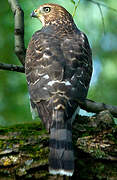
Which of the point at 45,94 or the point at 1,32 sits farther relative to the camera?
the point at 1,32

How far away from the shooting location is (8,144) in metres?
3.11

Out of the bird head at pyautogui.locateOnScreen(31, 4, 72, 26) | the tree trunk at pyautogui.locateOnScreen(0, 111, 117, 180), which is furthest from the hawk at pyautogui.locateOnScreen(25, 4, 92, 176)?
the bird head at pyautogui.locateOnScreen(31, 4, 72, 26)

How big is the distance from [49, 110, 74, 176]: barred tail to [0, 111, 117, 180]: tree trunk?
0.07 m

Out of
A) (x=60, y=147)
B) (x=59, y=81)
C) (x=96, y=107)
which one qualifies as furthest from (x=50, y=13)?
(x=60, y=147)

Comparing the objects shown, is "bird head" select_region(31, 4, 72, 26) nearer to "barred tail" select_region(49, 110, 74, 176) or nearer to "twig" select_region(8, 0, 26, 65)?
"twig" select_region(8, 0, 26, 65)

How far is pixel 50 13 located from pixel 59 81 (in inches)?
113

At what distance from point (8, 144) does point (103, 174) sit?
35.2 inches

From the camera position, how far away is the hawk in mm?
3113

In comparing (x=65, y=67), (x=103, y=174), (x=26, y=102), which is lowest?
(x=26, y=102)

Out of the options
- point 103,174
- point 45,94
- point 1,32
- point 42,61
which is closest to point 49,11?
point 1,32

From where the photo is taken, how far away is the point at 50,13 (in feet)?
21.0

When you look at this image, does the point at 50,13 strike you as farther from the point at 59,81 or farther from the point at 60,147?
the point at 60,147

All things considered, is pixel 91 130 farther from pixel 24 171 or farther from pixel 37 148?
pixel 24 171

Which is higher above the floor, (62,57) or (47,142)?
(62,57)
